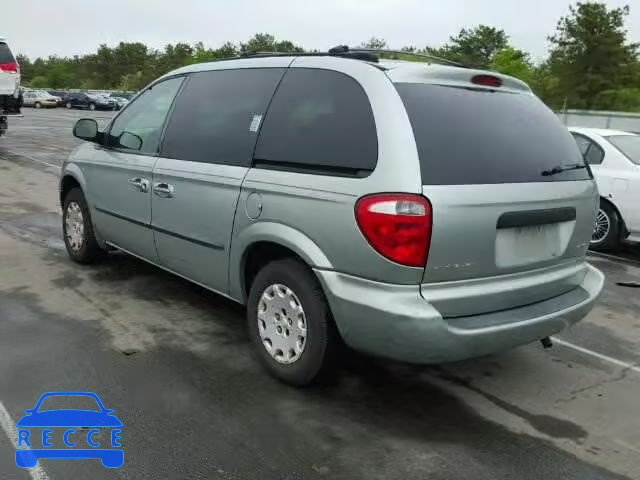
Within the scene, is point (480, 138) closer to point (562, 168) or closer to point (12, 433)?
point (562, 168)

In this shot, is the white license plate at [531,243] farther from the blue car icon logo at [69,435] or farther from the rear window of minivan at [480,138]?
the blue car icon logo at [69,435]

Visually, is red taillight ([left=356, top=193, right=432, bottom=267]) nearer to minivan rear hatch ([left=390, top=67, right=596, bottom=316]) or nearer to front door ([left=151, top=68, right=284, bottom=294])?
minivan rear hatch ([left=390, top=67, right=596, bottom=316])

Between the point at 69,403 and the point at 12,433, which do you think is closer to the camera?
the point at 12,433

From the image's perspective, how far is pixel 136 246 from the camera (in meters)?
4.94

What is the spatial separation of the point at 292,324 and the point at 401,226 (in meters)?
0.94

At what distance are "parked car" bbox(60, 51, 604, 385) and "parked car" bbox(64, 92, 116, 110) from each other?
48.0m

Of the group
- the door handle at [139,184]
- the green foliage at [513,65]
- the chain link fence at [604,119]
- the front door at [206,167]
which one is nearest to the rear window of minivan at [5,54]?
the door handle at [139,184]

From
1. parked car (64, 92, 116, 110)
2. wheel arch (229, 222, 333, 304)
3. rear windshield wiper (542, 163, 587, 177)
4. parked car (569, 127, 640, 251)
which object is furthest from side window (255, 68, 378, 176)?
parked car (64, 92, 116, 110)

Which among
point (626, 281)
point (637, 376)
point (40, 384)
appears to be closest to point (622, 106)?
point (626, 281)

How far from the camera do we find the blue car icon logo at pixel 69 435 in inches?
114

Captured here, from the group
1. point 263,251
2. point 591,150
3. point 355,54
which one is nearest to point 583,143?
point 591,150

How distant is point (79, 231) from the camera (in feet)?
19.0

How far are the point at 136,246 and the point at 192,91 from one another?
128 centimetres

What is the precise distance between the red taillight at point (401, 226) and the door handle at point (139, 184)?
2.18 m
